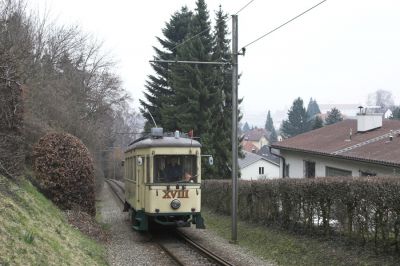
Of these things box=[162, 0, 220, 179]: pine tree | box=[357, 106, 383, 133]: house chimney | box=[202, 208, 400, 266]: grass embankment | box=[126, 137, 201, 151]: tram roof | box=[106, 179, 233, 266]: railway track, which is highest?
box=[162, 0, 220, 179]: pine tree

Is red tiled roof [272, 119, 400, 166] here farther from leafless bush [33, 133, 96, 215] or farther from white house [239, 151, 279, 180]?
white house [239, 151, 279, 180]

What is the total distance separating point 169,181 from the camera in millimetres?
15148

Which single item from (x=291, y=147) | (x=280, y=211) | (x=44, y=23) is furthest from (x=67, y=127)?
(x=280, y=211)

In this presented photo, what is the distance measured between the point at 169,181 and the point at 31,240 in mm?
7233

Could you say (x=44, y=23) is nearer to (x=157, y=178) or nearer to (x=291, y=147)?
(x=291, y=147)

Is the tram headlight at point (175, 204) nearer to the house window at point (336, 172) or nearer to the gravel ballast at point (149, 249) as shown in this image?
the gravel ballast at point (149, 249)

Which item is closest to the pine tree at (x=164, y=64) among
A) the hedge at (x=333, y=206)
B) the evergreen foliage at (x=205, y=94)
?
the evergreen foliage at (x=205, y=94)

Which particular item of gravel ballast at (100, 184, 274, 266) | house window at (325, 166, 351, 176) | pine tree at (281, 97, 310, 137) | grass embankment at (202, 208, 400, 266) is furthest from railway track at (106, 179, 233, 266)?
pine tree at (281, 97, 310, 137)

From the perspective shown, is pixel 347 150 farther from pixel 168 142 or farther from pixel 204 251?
pixel 204 251

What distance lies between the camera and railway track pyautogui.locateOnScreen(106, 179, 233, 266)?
12.3 metres

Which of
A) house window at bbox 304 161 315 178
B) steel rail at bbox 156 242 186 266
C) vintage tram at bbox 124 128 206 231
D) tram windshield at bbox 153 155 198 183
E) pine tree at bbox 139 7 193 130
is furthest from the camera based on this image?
pine tree at bbox 139 7 193 130

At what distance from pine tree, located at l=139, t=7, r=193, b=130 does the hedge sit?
27.4m

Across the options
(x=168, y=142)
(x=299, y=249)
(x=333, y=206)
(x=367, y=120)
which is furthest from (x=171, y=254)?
(x=367, y=120)

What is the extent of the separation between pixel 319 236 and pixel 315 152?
40.6 ft
